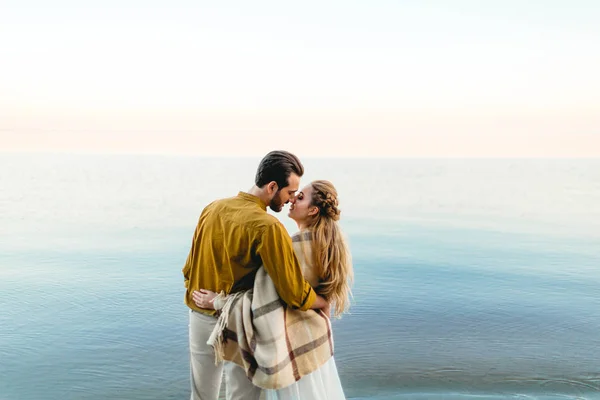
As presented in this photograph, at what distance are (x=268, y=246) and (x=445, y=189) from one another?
24.8m

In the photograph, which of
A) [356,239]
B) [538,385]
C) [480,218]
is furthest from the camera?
[480,218]

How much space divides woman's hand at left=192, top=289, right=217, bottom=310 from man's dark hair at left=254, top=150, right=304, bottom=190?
576 mm

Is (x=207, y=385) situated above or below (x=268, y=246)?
below

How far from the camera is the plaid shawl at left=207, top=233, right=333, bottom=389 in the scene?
3.07 m

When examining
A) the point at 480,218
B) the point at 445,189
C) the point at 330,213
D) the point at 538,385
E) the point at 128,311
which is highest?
the point at 445,189

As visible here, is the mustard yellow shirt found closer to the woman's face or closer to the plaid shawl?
the plaid shawl

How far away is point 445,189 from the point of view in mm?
27047

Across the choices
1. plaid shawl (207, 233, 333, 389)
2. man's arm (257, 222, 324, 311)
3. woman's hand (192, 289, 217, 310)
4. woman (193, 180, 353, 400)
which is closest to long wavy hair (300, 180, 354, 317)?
woman (193, 180, 353, 400)

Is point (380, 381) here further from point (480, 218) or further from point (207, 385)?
point (480, 218)

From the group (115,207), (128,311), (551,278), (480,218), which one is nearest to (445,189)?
(480,218)

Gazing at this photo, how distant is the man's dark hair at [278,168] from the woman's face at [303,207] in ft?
0.58

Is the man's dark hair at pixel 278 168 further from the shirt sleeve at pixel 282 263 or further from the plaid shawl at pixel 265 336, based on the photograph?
the plaid shawl at pixel 265 336

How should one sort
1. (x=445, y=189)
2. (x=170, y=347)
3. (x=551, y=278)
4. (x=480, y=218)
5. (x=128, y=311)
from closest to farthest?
(x=170, y=347), (x=128, y=311), (x=551, y=278), (x=480, y=218), (x=445, y=189)

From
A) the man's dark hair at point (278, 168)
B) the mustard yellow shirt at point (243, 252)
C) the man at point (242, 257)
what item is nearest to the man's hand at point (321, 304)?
the man at point (242, 257)
